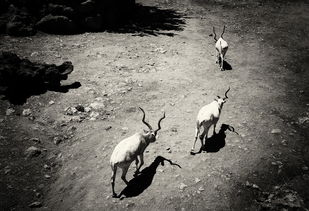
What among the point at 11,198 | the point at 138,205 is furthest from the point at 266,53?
the point at 11,198

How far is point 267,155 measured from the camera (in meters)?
7.61

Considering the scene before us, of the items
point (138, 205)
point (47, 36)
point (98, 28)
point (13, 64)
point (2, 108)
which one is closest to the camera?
point (138, 205)

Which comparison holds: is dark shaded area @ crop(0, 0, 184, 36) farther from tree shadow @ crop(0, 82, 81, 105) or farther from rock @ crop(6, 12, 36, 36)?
tree shadow @ crop(0, 82, 81, 105)

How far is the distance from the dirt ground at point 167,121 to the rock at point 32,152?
13 cm

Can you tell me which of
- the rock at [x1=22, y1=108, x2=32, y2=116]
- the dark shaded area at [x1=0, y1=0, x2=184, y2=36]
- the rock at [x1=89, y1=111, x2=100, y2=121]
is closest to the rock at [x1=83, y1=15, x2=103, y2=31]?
the dark shaded area at [x1=0, y1=0, x2=184, y2=36]

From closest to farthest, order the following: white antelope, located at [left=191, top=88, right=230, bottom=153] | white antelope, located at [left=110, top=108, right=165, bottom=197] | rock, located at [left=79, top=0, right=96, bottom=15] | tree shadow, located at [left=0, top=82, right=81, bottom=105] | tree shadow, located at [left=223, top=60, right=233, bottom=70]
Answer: white antelope, located at [left=110, top=108, right=165, bottom=197] < white antelope, located at [left=191, top=88, right=230, bottom=153] < tree shadow, located at [left=0, top=82, right=81, bottom=105] < tree shadow, located at [left=223, top=60, right=233, bottom=70] < rock, located at [left=79, top=0, right=96, bottom=15]

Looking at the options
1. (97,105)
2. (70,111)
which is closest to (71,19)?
(97,105)

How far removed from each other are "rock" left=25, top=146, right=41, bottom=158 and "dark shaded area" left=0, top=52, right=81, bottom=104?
8.81 ft

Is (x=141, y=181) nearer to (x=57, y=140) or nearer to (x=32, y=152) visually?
(x=57, y=140)

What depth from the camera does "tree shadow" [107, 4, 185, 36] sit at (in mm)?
16328

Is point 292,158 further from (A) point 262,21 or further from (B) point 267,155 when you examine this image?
(A) point 262,21

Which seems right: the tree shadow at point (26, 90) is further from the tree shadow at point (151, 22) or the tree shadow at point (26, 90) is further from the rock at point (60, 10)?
the tree shadow at point (151, 22)

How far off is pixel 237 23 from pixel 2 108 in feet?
46.8

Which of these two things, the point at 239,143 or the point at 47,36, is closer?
the point at 239,143
